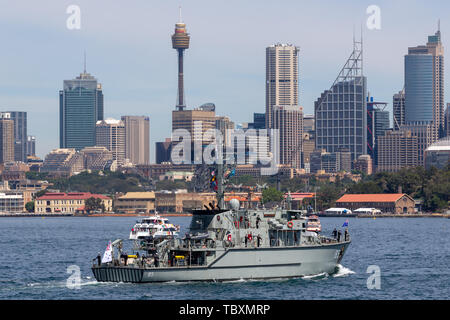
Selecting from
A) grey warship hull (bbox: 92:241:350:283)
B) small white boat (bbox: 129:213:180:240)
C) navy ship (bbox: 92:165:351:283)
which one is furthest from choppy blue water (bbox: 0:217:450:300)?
small white boat (bbox: 129:213:180:240)

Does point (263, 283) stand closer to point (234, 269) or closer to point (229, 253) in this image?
point (234, 269)

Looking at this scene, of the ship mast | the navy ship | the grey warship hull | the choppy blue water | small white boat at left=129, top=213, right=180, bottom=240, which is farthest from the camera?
small white boat at left=129, top=213, right=180, bottom=240

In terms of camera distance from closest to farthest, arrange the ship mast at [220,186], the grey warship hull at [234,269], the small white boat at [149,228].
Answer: the grey warship hull at [234,269] < the ship mast at [220,186] < the small white boat at [149,228]

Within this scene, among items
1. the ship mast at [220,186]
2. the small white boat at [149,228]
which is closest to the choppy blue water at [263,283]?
the ship mast at [220,186]

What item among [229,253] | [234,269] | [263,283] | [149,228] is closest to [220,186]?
[229,253]

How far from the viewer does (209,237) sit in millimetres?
58625

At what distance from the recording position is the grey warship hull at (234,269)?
5662cm

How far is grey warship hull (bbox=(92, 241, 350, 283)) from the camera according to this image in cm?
5662

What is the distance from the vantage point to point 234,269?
57531 millimetres

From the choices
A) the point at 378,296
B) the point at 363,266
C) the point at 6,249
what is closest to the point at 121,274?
the point at 378,296

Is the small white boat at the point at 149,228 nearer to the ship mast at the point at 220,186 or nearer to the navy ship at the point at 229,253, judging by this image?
the ship mast at the point at 220,186

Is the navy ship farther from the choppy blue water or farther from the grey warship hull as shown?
the choppy blue water

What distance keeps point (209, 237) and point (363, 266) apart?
22444 millimetres
